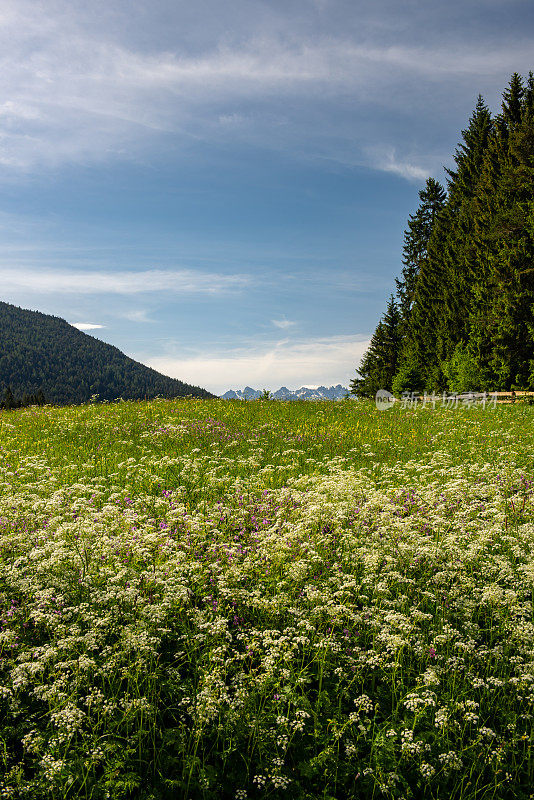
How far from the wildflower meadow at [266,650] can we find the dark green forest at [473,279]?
3055 cm

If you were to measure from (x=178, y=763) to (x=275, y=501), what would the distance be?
513cm

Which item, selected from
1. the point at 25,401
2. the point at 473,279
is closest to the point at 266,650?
the point at 473,279

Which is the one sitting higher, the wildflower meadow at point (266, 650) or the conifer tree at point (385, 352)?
the conifer tree at point (385, 352)

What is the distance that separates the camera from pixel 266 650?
15.2ft

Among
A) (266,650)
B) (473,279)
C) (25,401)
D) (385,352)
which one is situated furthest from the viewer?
(25,401)

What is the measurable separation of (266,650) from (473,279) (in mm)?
46820

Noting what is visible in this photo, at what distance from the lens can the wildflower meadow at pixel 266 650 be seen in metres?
3.56

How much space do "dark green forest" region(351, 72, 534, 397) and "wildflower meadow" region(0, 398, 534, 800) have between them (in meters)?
30.5

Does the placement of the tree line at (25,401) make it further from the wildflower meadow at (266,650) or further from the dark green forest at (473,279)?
the wildflower meadow at (266,650)

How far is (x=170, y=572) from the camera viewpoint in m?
5.23

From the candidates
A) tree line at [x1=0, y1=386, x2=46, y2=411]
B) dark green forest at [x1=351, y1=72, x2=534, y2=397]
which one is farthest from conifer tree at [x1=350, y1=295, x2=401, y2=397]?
tree line at [x1=0, y1=386, x2=46, y2=411]

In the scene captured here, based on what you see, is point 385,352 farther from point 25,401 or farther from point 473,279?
point 25,401

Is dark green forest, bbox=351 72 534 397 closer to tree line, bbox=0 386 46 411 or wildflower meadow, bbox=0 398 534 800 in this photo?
wildflower meadow, bbox=0 398 534 800

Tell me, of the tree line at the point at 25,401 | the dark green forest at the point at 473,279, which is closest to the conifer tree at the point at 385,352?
the dark green forest at the point at 473,279
